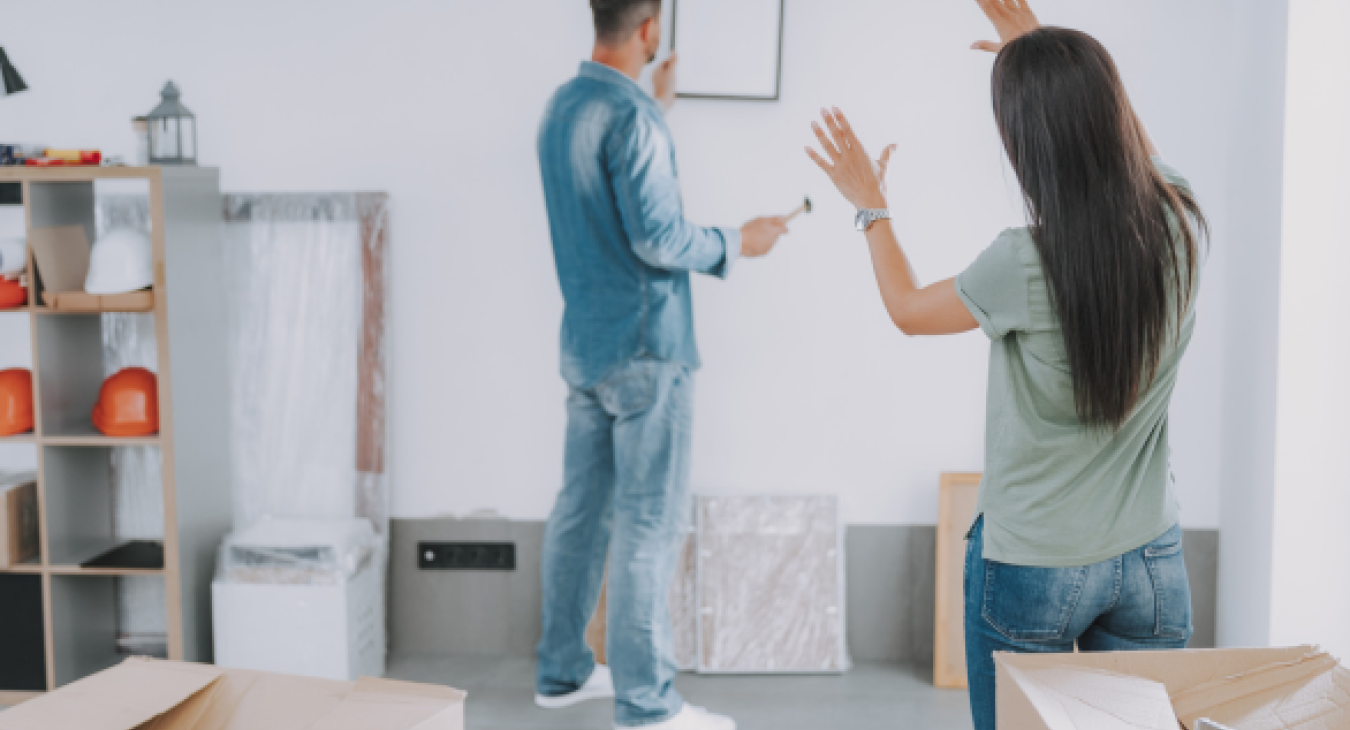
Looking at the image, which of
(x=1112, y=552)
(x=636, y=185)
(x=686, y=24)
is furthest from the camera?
(x=686, y=24)

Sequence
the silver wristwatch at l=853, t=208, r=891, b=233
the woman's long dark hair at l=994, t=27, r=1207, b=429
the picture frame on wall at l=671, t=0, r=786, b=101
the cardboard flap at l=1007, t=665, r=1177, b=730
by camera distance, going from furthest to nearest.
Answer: the picture frame on wall at l=671, t=0, r=786, b=101 → the silver wristwatch at l=853, t=208, r=891, b=233 → the woman's long dark hair at l=994, t=27, r=1207, b=429 → the cardboard flap at l=1007, t=665, r=1177, b=730

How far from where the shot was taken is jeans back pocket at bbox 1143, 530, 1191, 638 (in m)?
1.20

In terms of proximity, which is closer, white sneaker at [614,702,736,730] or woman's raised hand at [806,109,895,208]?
woman's raised hand at [806,109,895,208]

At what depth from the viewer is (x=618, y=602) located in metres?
2.13

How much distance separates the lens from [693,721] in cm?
215

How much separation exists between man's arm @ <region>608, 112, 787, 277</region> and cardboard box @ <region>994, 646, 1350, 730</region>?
124 cm

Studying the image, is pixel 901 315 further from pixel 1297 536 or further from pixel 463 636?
pixel 463 636

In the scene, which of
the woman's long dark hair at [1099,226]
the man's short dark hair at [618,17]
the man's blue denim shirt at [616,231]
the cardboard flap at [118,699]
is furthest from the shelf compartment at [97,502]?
the woman's long dark hair at [1099,226]

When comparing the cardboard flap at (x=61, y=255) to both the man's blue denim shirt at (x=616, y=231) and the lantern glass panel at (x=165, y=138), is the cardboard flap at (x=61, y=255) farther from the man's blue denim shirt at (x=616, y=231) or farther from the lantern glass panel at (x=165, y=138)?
the man's blue denim shirt at (x=616, y=231)

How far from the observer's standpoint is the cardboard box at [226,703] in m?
0.89

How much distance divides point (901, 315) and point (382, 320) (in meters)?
1.65

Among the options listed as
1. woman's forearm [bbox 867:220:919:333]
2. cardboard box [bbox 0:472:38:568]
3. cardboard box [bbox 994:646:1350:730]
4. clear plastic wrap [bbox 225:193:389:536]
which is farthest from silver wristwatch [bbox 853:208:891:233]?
cardboard box [bbox 0:472:38:568]

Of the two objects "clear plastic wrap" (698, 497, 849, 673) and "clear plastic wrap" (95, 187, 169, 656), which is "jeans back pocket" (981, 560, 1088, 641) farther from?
"clear plastic wrap" (95, 187, 169, 656)

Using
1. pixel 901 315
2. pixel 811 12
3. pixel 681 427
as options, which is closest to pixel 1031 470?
pixel 901 315
